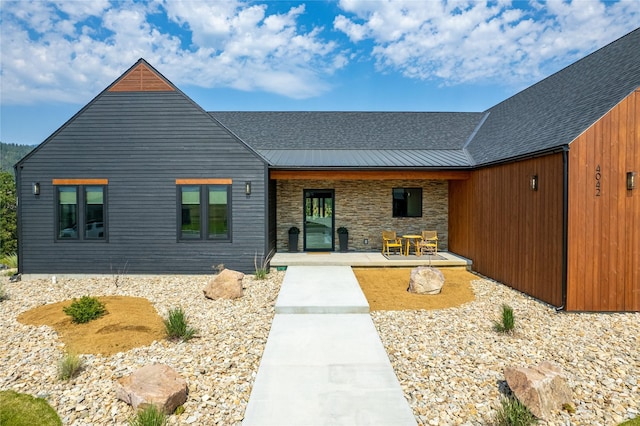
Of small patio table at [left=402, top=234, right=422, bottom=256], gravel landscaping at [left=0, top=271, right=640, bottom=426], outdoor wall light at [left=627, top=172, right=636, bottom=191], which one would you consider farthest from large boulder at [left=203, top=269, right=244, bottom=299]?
outdoor wall light at [left=627, top=172, right=636, bottom=191]

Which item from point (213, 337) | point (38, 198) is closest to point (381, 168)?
point (213, 337)

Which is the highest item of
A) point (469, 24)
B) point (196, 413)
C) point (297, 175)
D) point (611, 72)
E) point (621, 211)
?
point (469, 24)

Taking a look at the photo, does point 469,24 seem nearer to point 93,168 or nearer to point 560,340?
point 560,340

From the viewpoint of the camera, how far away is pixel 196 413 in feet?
10.6

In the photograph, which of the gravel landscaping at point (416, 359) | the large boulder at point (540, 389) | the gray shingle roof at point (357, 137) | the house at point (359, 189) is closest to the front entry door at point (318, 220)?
the house at point (359, 189)

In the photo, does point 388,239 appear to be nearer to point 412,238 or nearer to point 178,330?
point 412,238

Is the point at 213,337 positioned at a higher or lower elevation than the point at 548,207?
lower

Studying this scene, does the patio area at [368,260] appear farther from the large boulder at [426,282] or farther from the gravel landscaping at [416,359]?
the gravel landscaping at [416,359]

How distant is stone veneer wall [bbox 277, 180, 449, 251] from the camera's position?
38.8 feet

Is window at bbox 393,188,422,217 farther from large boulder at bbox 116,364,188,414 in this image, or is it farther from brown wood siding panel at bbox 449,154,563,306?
large boulder at bbox 116,364,188,414

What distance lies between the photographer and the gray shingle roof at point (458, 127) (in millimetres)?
6996

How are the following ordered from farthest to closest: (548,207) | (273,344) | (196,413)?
(548,207) < (273,344) < (196,413)

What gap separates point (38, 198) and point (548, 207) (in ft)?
43.2

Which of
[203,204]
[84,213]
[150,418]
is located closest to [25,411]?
[150,418]
